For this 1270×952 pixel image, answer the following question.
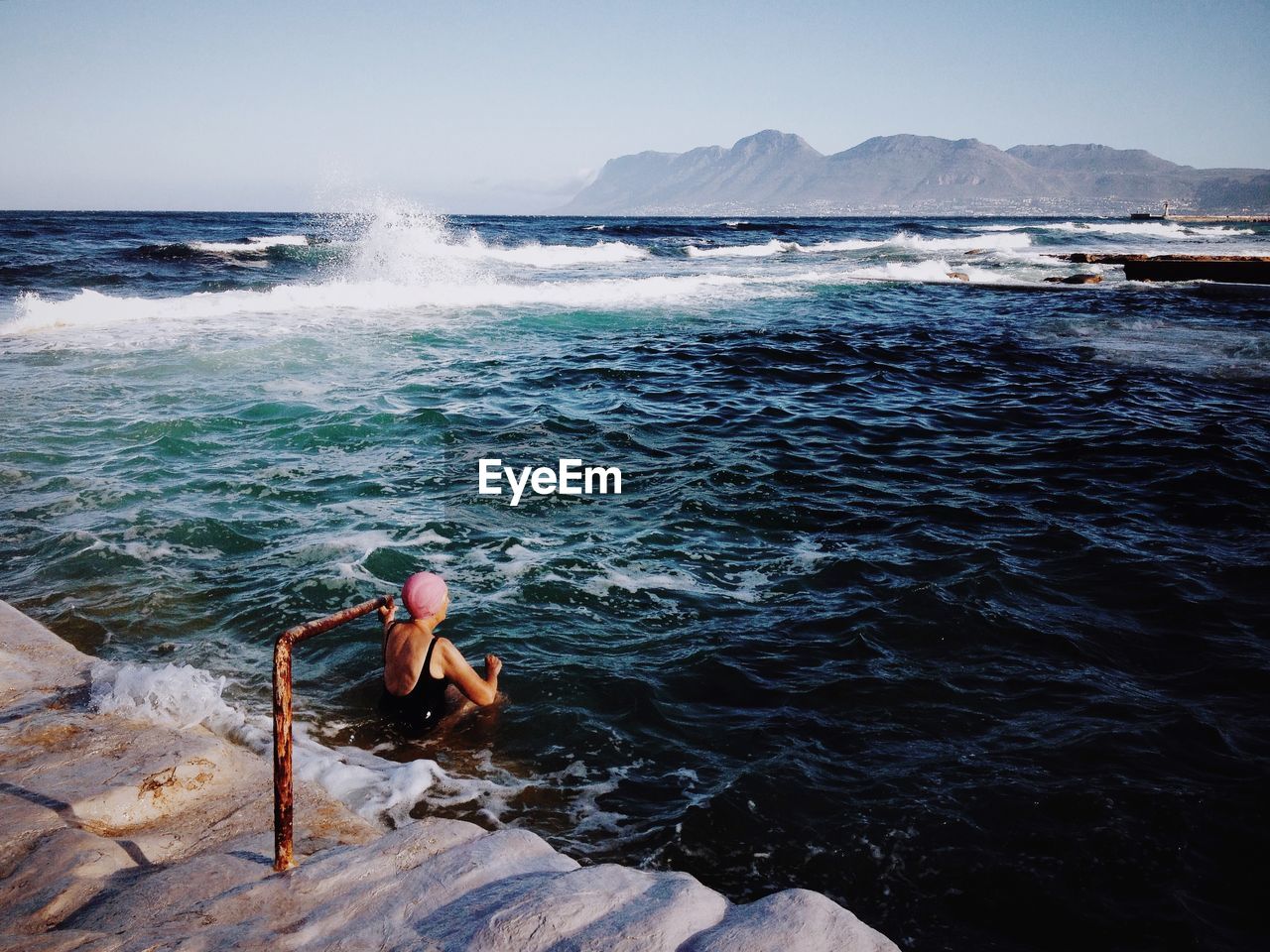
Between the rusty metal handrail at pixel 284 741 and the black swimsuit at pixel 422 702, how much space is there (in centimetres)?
162

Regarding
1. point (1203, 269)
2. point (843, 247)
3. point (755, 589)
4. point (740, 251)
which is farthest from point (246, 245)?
point (1203, 269)

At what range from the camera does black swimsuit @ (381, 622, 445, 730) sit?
167 inches

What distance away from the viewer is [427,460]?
8.92 meters

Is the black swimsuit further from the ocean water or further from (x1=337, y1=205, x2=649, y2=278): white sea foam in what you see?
(x1=337, y1=205, x2=649, y2=278): white sea foam

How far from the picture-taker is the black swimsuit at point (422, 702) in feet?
14.0

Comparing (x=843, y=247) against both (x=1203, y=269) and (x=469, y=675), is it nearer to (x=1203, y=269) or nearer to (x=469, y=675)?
(x=1203, y=269)

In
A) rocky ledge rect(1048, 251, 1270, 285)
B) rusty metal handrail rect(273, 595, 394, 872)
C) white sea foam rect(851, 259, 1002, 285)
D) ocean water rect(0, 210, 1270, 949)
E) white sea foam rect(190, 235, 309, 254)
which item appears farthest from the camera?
white sea foam rect(190, 235, 309, 254)

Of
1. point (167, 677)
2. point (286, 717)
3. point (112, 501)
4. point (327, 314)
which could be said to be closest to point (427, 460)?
point (112, 501)

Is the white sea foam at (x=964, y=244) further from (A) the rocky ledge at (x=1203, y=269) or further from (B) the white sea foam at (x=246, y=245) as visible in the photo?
(B) the white sea foam at (x=246, y=245)

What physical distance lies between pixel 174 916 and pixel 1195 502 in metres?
9.06

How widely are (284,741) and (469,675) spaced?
1867mm

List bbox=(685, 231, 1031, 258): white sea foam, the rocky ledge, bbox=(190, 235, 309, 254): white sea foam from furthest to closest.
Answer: bbox=(685, 231, 1031, 258): white sea foam → bbox=(190, 235, 309, 254): white sea foam → the rocky ledge

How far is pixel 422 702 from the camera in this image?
429cm

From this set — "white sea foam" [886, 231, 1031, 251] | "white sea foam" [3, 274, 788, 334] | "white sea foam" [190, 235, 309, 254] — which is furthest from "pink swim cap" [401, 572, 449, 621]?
"white sea foam" [886, 231, 1031, 251]
